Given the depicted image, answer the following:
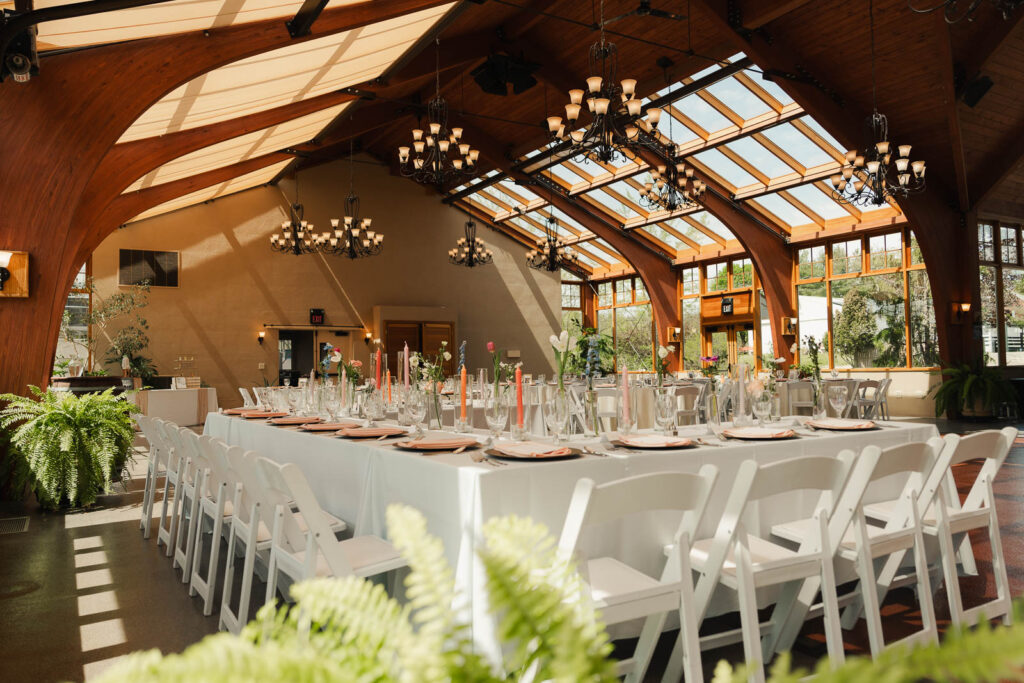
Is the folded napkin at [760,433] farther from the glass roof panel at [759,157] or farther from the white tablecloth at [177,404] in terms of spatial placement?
the white tablecloth at [177,404]

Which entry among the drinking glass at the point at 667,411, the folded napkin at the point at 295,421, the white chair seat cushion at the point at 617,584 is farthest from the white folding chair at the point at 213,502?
the drinking glass at the point at 667,411

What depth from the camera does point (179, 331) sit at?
14.4 m

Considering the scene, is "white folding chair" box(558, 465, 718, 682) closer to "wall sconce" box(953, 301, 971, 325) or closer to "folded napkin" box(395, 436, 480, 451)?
"folded napkin" box(395, 436, 480, 451)

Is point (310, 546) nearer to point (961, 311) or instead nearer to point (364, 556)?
point (364, 556)

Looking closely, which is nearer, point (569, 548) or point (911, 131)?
point (569, 548)

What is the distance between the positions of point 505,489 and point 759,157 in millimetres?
12260

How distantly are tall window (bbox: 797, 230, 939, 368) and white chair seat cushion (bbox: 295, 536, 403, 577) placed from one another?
42.4ft

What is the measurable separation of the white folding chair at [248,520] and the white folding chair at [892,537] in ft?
6.31

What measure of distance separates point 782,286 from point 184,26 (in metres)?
12.5

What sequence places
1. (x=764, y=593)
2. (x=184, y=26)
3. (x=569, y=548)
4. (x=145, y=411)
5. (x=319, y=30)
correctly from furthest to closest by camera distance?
(x=145, y=411), (x=319, y=30), (x=184, y=26), (x=764, y=593), (x=569, y=548)

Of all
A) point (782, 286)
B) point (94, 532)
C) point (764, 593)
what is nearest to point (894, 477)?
point (764, 593)

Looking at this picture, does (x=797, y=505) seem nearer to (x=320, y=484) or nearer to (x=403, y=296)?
(x=320, y=484)

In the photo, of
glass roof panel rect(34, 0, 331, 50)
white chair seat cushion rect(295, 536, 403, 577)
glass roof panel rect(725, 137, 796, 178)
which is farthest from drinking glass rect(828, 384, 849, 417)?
glass roof panel rect(725, 137, 796, 178)

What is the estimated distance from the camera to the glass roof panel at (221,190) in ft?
45.6
